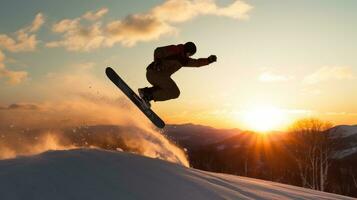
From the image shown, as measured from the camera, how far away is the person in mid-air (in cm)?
1052

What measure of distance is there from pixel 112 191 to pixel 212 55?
5.34m

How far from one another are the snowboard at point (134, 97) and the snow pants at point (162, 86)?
0.59m

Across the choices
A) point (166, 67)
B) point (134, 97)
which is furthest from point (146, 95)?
point (166, 67)

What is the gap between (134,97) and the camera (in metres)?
12.1

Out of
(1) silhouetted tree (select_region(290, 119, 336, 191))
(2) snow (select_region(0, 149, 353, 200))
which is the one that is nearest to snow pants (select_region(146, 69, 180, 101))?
(2) snow (select_region(0, 149, 353, 200))

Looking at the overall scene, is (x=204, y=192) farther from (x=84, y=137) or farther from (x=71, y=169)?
(x=84, y=137)

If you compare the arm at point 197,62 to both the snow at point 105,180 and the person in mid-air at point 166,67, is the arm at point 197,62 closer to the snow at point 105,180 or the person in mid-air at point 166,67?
the person in mid-air at point 166,67

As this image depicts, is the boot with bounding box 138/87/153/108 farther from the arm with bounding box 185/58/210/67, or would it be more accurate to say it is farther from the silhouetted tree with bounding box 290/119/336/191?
the silhouetted tree with bounding box 290/119/336/191

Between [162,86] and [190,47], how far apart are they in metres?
1.47

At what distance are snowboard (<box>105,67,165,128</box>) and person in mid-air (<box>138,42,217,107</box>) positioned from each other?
283 millimetres

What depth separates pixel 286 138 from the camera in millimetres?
37812

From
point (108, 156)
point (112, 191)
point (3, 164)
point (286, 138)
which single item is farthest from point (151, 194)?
point (286, 138)

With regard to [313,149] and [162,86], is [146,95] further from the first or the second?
[313,149]

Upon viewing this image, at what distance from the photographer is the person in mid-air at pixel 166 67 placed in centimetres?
1052
